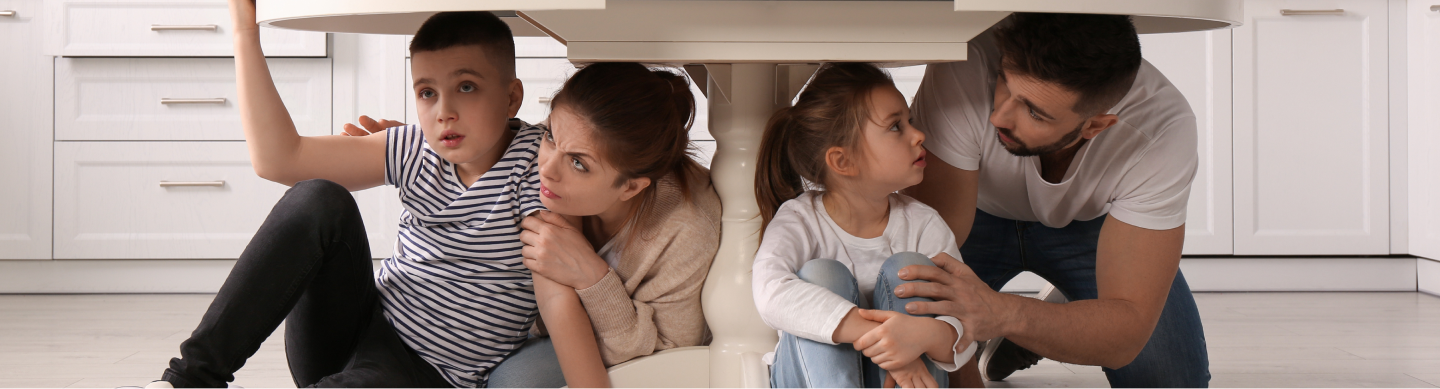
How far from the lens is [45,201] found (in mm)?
1988

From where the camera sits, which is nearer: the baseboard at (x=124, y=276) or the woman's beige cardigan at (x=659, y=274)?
the woman's beige cardigan at (x=659, y=274)

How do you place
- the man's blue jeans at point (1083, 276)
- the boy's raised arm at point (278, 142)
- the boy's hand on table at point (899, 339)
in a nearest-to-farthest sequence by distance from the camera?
the boy's hand on table at point (899, 339) < the boy's raised arm at point (278, 142) < the man's blue jeans at point (1083, 276)

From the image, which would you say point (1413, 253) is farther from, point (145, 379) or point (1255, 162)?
point (145, 379)

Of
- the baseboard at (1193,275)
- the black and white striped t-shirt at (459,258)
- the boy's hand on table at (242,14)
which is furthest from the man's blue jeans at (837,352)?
the baseboard at (1193,275)

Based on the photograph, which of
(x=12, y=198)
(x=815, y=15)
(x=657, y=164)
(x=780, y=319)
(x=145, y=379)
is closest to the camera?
(x=815, y=15)

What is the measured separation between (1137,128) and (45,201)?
2162mm

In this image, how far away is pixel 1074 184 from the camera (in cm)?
102

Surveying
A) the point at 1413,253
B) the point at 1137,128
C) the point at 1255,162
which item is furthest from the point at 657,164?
the point at 1413,253

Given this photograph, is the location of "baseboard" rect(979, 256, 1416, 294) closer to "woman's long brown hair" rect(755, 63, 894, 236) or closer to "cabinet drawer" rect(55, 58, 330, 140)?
"woman's long brown hair" rect(755, 63, 894, 236)

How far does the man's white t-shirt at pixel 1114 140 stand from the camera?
0.94 meters

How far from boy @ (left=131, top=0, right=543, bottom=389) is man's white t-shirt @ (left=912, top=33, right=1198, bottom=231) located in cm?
42

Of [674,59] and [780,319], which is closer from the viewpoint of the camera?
[674,59]

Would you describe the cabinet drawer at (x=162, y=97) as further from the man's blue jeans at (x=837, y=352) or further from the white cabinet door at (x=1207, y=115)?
the white cabinet door at (x=1207, y=115)

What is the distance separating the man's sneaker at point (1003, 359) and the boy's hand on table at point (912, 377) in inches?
19.4
